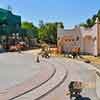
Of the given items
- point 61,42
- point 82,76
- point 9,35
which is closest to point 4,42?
point 9,35

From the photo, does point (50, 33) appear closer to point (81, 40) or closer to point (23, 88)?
point (81, 40)

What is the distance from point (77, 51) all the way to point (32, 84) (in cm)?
2392

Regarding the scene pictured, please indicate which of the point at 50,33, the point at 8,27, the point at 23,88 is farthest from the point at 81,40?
the point at 50,33

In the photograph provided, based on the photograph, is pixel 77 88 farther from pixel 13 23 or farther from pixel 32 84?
pixel 13 23

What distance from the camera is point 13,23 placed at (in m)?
67.8

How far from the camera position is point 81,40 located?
46.8 meters

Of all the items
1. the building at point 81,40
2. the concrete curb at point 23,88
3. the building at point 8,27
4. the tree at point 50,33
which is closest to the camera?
the concrete curb at point 23,88

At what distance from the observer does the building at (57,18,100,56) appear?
43375 mm

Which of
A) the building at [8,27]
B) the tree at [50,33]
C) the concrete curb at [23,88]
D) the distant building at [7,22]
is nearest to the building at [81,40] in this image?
the building at [8,27]

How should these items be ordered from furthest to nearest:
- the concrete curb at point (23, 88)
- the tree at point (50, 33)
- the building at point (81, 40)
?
the tree at point (50, 33) < the building at point (81, 40) < the concrete curb at point (23, 88)

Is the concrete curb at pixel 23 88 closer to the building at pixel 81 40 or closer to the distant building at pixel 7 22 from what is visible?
the building at pixel 81 40

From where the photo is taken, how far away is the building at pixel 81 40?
43375mm

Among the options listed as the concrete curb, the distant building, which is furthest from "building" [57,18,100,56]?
the concrete curb

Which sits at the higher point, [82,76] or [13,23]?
[13,23]
